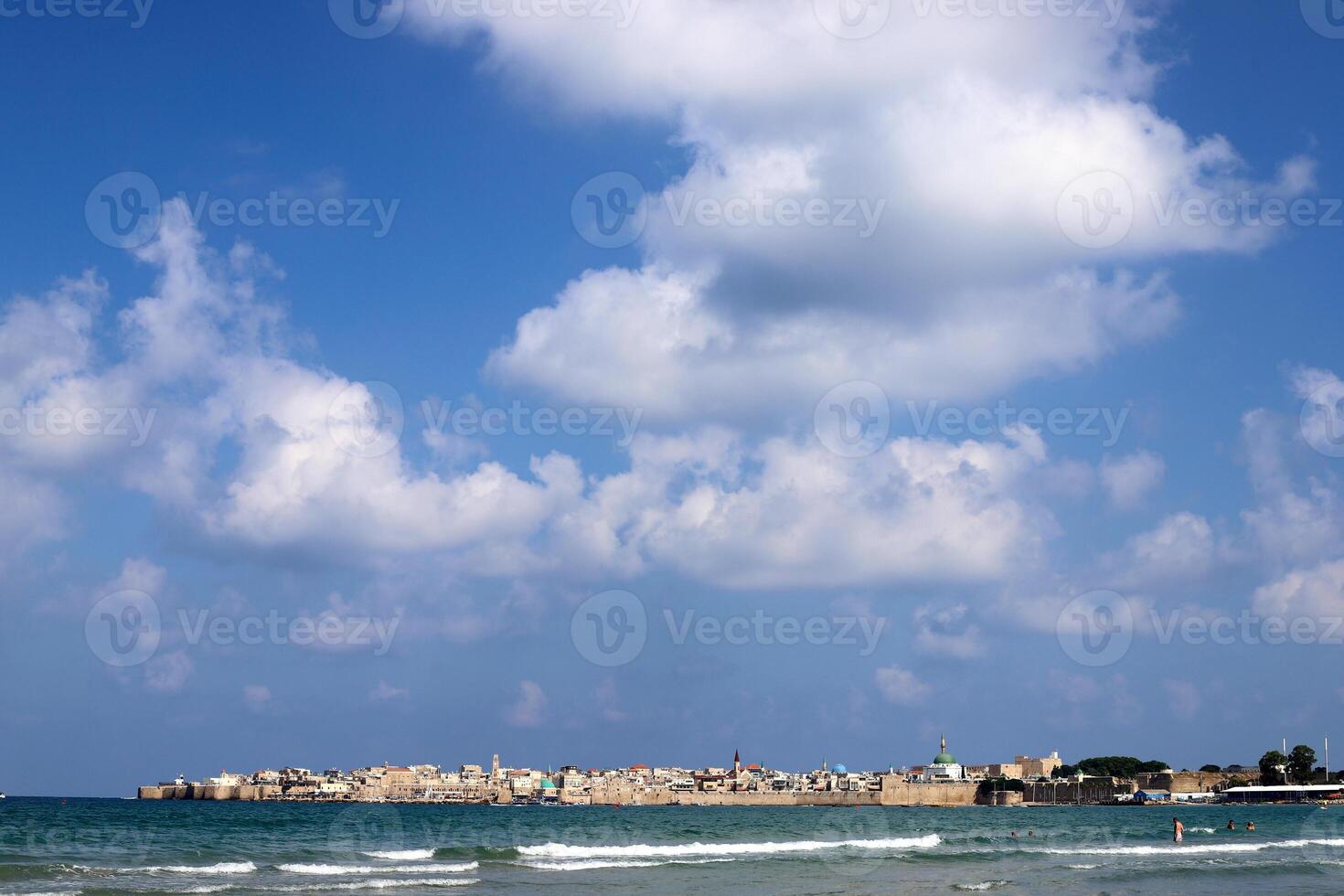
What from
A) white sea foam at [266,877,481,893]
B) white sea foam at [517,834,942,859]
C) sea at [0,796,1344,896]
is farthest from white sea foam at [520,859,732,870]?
white sea foam at [266,877,481,893]

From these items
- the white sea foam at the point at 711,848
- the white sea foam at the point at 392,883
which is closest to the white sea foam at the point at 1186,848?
the white sea foam at the point at 711,848

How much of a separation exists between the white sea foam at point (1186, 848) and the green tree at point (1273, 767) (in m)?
121

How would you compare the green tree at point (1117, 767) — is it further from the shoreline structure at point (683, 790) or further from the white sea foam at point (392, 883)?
the white sea foam at point (392, 883)

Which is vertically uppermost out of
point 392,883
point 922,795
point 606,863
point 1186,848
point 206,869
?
point 392,883

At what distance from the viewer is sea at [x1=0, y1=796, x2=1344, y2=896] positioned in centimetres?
3469

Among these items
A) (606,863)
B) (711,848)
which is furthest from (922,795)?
(606,863)

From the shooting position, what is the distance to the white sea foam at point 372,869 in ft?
127

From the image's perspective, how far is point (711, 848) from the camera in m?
54.1

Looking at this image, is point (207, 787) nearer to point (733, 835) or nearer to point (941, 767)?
point (941, 767)

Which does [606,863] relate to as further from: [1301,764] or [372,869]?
[1301,764]

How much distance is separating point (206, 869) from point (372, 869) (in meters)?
5.38

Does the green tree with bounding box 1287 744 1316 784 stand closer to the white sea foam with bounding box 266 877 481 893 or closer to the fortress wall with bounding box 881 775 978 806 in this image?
the fortress wall with bounding box 881 775 978 806

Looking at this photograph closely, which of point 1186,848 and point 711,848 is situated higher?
Result: point 711,848

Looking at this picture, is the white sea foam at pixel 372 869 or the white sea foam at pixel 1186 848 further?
the white sea foam at pixel 1186 848
